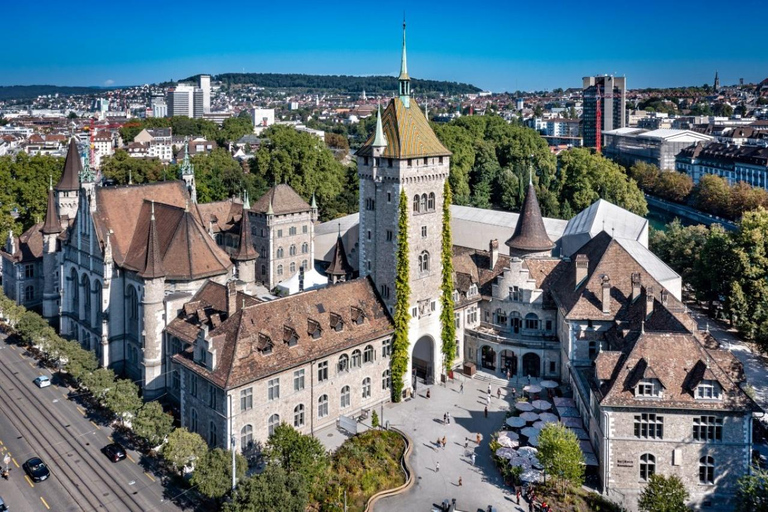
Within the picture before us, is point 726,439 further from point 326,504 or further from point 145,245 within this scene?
point 145,245

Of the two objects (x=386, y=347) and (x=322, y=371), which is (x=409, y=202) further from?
(x=322, y=371)

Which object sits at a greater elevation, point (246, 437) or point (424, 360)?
point (424, 360)

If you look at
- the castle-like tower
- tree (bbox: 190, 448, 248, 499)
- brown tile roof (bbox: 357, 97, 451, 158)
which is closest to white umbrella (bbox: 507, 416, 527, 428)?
the castle-like tower

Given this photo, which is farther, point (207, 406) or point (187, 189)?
point (187, 189)

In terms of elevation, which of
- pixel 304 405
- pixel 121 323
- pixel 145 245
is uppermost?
pixel 145 245

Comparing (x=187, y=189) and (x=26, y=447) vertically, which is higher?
(x=187, y=189)

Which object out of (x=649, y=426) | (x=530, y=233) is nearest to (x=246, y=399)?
(x=649, y=426)

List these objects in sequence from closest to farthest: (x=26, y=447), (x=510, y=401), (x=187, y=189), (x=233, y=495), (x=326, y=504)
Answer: (x=233, y=495) → (x=326, y=504) → (x=26, y=447) → (x=510, y=401) → (x=187, y=189)

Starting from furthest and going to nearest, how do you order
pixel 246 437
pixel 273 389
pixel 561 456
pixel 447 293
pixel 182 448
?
pixel 447 293 → pixel 273 389 → pixel 246 437 → pixel 182 448 → pixel 561 456

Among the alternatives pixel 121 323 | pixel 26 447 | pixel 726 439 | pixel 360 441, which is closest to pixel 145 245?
pixel 121 323
